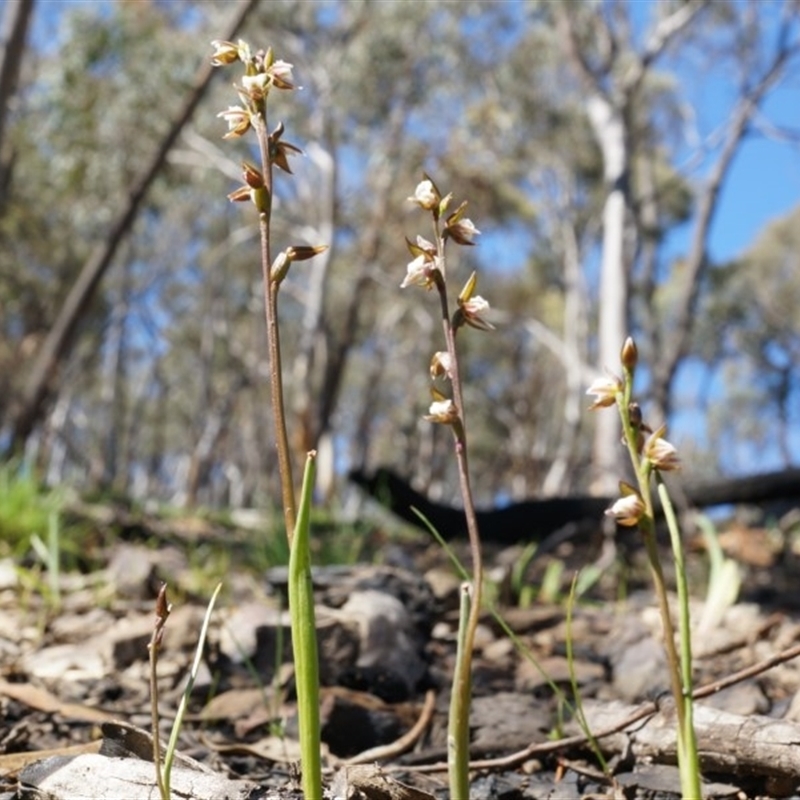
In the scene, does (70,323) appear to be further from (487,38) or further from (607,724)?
(487,38)

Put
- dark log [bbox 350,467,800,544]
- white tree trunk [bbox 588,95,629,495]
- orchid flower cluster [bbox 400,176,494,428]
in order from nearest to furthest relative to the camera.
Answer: orchid flower cluster [bbox 400,176,494,428]
dark log [bbox 350,467,800,544]
white tree trunk [bbox 588,95,629,495]

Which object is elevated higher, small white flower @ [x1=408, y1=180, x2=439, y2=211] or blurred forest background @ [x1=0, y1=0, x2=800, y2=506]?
blurred forest background @ [x1=0, y1=0, x2=800, y2=506]

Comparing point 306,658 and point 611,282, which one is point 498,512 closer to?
point 611,282

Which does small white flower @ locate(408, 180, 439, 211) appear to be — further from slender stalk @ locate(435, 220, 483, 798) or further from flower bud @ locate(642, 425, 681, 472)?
flower bud @ locate(642, 425, 681, 472)

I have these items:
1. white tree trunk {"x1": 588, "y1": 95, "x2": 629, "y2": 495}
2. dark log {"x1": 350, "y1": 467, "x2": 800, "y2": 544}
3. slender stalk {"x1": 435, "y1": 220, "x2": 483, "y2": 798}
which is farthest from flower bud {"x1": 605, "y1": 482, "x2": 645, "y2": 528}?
white tree trunk {"x1": 588, "y1": 95, "x2": 629, "y2": 495}

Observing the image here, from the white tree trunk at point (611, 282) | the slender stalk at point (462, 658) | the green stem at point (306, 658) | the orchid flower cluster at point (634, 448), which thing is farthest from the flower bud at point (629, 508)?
the white tree trunk at point (611, 282)

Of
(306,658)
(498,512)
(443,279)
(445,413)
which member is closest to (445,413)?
(445,413)
